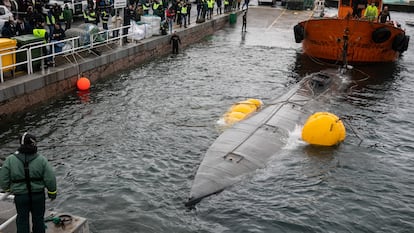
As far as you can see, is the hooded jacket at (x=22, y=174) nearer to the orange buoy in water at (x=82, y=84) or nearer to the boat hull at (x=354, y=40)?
the orange buoy in water at (x=82, y=84)

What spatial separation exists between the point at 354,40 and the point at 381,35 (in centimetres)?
152

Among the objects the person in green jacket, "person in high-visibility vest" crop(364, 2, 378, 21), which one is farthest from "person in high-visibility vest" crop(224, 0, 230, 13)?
the person in green jacket

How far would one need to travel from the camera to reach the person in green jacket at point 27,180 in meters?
7.01

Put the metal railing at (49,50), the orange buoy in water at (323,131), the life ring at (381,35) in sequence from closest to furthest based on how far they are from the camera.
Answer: the orange buoy in water at (323,131) < the metal railing at (49,50) < the life ring at (381,35)

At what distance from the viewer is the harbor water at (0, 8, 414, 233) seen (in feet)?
→ 35.1

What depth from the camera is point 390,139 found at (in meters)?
16.5

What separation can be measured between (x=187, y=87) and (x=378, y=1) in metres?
17.5

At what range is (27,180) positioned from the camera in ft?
23.2

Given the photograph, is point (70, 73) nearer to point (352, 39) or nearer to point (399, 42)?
point (352, 39)

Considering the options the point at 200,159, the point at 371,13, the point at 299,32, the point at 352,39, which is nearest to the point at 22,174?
the point at 200,159

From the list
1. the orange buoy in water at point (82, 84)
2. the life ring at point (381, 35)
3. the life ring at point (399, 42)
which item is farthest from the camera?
the life ring at point (399, 42)

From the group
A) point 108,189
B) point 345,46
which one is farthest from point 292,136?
point 345,46

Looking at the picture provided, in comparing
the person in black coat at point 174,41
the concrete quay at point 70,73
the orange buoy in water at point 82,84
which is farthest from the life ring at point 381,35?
the orange buoy in water at point 82,84

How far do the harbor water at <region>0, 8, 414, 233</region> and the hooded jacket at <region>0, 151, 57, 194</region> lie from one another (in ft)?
9.86
